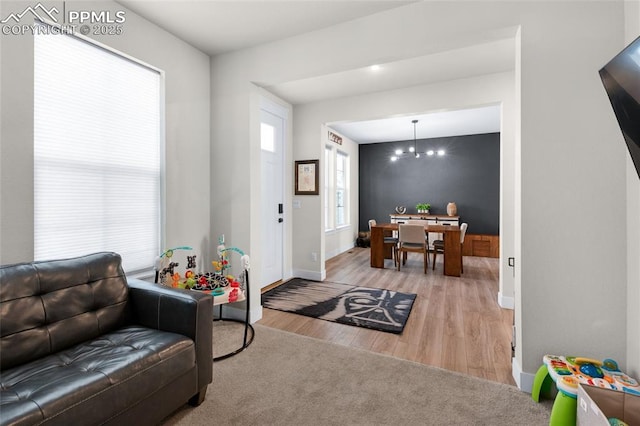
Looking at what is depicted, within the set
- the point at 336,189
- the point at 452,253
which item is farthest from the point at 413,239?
the point at 336,189

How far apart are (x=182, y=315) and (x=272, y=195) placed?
2596 millimetres

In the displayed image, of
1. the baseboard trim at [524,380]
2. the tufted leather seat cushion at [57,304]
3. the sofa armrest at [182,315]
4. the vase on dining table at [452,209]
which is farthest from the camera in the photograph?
the vase on dining table at [452,209]

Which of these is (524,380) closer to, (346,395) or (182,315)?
(346,395)

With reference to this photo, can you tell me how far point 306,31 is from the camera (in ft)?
8.30

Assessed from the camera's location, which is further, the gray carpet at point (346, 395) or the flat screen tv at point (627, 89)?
the gray carpet at point (346, 395)

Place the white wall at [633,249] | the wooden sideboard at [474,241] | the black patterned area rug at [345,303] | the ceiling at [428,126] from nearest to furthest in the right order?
the white wall at [633,249], the black patterned area rug at [345,303], the ceiling at [428,126], the wooden sideboard at [474,241]

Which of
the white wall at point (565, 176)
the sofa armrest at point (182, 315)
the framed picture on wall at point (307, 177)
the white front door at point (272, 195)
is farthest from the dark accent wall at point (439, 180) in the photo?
A: the sofa armrest at point (182, 315)

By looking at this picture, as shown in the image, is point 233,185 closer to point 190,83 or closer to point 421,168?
point 190,83

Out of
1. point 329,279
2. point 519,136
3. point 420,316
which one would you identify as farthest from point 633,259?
point 329,279

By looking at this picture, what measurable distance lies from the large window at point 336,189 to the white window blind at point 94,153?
3546 millimetres

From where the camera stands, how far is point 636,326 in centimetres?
155

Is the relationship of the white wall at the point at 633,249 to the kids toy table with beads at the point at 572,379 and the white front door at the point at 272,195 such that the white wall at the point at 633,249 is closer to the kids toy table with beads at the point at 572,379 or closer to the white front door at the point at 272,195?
the kids toy table with beads at the point at 572,379

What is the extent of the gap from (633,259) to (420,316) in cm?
180

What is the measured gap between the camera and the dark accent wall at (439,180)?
653 centimetres
